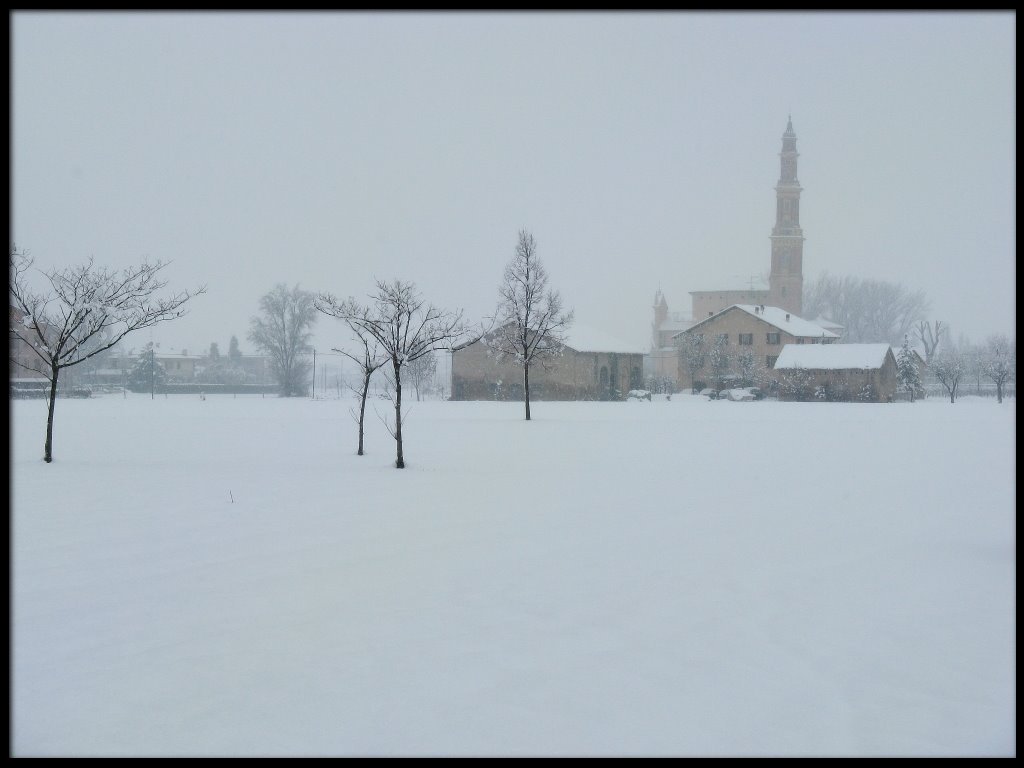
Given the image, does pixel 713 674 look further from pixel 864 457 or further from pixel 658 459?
pixel 864 457

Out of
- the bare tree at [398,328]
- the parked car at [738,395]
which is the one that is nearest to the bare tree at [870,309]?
the parked car at [738,395]

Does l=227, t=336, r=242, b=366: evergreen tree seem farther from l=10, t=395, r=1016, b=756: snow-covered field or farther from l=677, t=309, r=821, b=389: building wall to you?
l=10, t=395, r=1016, b=756: snow-covered field

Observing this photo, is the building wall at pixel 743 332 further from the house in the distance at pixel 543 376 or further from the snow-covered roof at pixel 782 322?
the house in the distance at pixel 543 376

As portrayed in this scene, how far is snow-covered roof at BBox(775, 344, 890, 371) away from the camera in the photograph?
60031 millimetres

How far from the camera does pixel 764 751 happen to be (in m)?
4.44

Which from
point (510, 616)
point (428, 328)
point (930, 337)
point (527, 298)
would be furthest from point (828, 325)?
point (510, 616)

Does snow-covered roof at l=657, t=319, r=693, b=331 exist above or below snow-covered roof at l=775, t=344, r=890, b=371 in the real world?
above

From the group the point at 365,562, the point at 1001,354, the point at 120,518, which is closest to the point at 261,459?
the point at 120,518

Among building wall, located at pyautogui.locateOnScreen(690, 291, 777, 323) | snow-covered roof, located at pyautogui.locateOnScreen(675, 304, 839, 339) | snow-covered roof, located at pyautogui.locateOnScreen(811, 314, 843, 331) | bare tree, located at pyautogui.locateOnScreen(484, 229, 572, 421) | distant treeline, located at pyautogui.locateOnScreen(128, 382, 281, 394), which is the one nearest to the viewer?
bare tree, located at pyautogui.locateOnScreen(484, 229, 572, 421)

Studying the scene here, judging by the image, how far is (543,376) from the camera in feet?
200

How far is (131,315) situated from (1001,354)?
68596 mm

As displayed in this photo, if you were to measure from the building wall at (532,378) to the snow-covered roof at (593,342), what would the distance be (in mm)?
547

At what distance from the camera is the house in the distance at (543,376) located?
199ft

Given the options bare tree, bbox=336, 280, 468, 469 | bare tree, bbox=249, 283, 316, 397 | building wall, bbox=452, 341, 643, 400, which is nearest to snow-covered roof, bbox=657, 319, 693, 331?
building wall, bbox=452, 341, 643, 400
